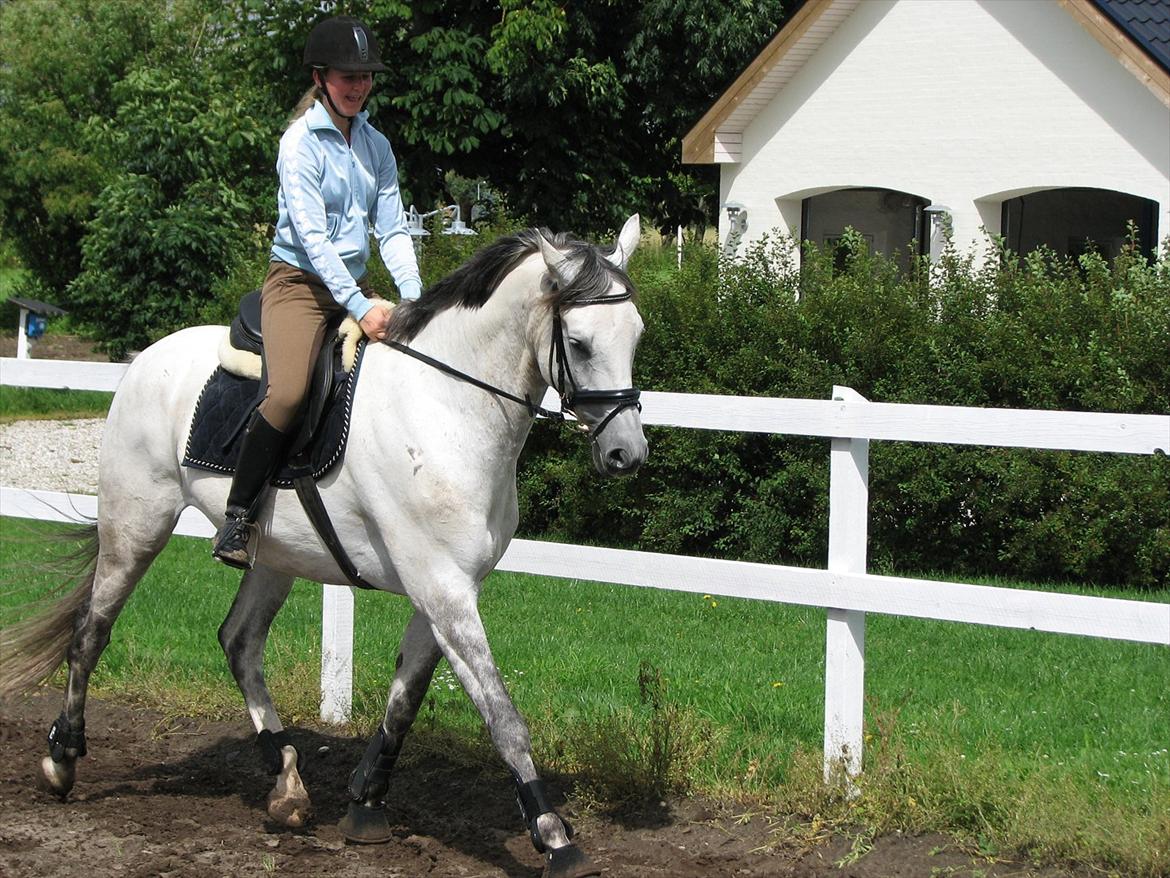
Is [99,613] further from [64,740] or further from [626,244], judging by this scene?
[626,244]

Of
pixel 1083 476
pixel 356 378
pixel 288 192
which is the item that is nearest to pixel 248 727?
pixel 356 378

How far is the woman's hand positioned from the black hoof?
1773 mm

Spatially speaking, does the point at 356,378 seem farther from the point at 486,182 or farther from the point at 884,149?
the point at 486,182

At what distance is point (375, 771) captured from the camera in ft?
17.1

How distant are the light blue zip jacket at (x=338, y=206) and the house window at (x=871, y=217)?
1246cm

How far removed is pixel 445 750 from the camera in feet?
20.4

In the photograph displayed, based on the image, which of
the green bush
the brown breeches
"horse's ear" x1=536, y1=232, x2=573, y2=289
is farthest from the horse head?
the green bush

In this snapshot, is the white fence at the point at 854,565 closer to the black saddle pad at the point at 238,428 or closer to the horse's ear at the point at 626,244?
the horse's ear at the point at 626,244

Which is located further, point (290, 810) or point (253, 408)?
point (290, 810)

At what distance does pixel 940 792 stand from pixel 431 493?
218cm

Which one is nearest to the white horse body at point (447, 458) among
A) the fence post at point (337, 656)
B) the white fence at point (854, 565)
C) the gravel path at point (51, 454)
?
the fence post at point (337, 656)

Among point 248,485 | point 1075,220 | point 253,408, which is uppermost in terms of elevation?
point 1075,220

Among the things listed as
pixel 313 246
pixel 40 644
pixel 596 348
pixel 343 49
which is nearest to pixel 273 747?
pixel 40 644

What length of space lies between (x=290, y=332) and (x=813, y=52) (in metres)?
13.7
